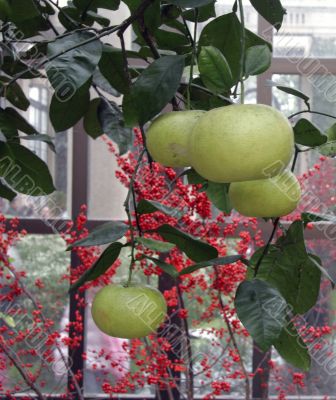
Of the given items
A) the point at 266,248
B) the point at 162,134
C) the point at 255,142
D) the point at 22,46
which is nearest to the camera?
the point at 255,142

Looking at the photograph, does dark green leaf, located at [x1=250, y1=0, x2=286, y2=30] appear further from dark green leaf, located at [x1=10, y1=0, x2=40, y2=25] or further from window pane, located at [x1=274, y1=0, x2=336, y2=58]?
window pane, located at [x1=274, y1=0, x2=336, y2=58]

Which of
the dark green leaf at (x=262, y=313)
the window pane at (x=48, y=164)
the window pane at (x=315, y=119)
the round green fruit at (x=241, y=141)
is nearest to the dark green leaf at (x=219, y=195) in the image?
the dark green leaf at (x=262, y=313)

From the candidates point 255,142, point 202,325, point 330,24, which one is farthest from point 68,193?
point 255,142

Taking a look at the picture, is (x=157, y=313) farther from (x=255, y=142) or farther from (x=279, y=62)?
(x=279, y=62)

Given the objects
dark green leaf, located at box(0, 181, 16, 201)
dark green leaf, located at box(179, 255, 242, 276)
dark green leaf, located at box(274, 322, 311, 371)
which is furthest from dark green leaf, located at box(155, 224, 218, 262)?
dark green leaf, located at box(0, 181, 16, 201)

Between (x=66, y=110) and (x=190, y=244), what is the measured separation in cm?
30

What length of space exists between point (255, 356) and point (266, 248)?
5.73 feet

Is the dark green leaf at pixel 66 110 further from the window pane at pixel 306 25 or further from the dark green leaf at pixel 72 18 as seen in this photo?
the window pane at pixel 306 25

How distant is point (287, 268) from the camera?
67cm

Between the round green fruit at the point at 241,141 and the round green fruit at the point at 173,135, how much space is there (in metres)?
0.09

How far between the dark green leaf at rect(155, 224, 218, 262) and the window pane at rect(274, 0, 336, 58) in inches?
71.3

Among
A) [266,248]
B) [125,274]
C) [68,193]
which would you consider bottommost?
[125,274]

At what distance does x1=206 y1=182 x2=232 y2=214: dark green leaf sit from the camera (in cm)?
81

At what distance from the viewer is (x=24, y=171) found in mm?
818
